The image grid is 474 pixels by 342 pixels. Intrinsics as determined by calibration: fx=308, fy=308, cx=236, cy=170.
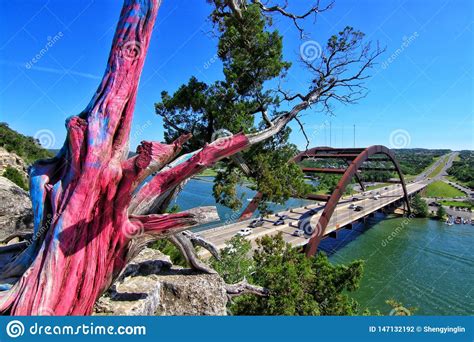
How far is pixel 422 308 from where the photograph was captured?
20062 mm

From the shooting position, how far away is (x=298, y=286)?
9.54 m

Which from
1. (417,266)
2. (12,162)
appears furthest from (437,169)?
(12,162)

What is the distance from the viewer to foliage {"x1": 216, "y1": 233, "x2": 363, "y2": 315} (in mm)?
8969

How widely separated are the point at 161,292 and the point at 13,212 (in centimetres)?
435

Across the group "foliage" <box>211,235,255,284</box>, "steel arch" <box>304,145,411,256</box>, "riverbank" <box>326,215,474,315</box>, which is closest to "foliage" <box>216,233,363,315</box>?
"foliage" <box>211,235,255,284</box>

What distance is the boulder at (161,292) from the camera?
498 cm

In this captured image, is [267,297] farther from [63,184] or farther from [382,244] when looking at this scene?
[382,244]

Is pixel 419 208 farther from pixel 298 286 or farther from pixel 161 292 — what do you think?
pixel 161 292

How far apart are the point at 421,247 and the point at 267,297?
32589 millimetres

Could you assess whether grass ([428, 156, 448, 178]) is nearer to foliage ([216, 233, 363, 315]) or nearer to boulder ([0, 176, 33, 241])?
foliage ([216, 233, 363, 315])

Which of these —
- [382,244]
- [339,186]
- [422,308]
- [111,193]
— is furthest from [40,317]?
[382,244]

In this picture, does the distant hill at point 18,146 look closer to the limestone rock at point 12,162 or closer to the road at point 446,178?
the limestone rock at point 12,162

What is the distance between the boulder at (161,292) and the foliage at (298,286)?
305 centimetres

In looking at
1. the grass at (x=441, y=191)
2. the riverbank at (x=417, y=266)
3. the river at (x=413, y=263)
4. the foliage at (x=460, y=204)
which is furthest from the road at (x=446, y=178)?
the riverbank at (x=417, y=266)
